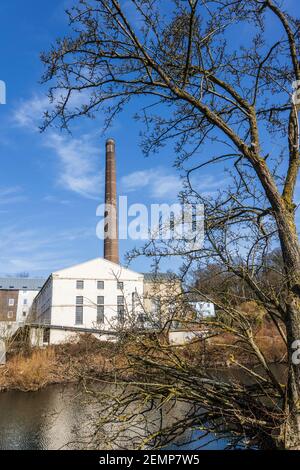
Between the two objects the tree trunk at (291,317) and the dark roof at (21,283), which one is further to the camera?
the dark roof at (21,283)

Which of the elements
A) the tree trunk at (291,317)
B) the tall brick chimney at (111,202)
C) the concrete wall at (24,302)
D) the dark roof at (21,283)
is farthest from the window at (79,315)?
the tree trunk at (291,317)

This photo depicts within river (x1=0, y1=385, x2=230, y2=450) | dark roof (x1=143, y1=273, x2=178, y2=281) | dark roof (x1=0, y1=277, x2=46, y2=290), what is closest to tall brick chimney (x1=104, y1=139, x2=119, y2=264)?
river (x1=0, y1=385, x2=230, y2=450)

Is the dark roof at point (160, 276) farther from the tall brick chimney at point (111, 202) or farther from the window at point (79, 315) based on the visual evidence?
the window at point (79, 315)

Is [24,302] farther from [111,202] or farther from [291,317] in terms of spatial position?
[291,317]

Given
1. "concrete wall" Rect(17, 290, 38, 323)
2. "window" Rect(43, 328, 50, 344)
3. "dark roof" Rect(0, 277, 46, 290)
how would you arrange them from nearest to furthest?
"window" Rect(43, 328, 50, 344)
"concrete wall" Rect(17, 290, 38, 323)
"dark roof" Rect(0, 277, 46, 290)

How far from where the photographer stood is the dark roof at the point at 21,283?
68875 millimetres

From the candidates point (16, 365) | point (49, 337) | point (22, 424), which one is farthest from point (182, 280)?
point (49, 337)

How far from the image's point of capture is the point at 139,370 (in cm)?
466

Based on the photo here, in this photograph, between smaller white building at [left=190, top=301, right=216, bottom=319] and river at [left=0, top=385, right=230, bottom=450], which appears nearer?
smaller white building at [left=190, top=301, right=216, bottom=319]

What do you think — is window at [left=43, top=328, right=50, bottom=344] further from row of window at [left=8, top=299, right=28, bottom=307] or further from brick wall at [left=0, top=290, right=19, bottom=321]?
row of window at [left=8, top=299, right=28, bottom=307]

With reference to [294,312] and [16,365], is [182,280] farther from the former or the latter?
[16,365]

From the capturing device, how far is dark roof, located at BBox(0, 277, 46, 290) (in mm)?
68875

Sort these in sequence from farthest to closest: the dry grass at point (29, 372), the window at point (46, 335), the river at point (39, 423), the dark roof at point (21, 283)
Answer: the dark roof at point (21, 283) < the window at point (46, 335) < the dry grass at point (29, 372) < the river at point (39, 423)

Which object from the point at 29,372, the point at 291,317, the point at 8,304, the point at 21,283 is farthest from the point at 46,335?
the point at 21,283
